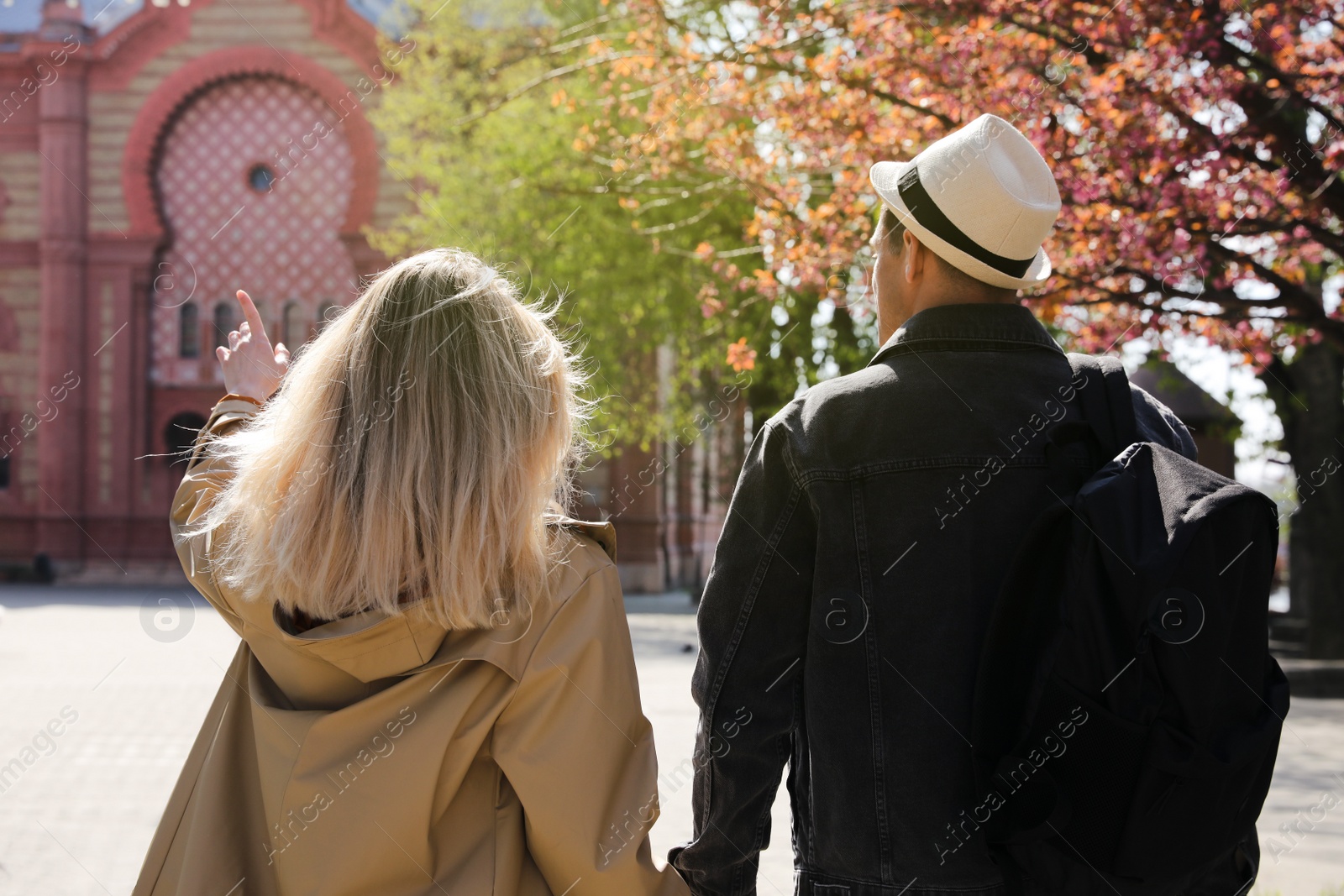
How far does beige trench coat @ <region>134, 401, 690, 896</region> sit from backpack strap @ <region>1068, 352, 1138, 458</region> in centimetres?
99

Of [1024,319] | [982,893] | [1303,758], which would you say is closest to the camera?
[982,893]

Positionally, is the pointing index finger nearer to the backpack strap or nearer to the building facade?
the backpack strap

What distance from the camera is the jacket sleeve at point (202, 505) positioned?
2240 millimetres

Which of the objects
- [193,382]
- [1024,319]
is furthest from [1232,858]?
[193,382]

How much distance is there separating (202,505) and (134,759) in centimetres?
686

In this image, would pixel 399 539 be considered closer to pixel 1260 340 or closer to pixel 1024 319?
pixel 1024 319

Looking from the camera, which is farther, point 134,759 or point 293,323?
point 293,323

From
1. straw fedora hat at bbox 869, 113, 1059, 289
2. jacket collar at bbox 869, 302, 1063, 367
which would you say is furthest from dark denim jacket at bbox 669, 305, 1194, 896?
straw fedora hat at bbox 869, 113, 1059, 289

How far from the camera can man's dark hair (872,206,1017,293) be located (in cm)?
249

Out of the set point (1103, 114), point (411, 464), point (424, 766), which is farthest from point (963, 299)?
point (1103, 114)

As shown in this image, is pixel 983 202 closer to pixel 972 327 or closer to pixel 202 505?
pixel 972 327

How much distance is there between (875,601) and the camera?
91.0 inches

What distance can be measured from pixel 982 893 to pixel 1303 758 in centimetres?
769

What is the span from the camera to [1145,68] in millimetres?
6902
